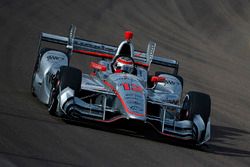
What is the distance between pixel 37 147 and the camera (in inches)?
410

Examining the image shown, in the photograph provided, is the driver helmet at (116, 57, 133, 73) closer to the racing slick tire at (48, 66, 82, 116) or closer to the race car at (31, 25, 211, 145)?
the race car at (31, 25, 211, 145)

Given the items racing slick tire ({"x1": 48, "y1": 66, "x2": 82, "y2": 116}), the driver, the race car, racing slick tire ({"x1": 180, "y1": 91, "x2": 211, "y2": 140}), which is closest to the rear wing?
the race car

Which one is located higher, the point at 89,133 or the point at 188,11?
the point at 188,11

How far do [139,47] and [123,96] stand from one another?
39.2 feet

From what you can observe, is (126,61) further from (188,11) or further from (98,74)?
(188,11)

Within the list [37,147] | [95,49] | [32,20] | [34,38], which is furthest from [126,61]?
[32,20]

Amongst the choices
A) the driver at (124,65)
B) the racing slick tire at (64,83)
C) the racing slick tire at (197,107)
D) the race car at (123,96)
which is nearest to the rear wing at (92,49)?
the race car at (123,96)

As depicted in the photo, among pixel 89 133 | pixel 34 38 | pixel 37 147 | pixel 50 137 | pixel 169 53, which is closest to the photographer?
pixel 37 147

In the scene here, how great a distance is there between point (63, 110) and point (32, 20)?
42.2ft

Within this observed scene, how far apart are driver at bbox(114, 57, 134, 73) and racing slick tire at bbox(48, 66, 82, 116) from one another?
1.22m

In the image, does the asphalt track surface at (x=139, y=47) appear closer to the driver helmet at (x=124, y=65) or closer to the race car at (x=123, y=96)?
the race car at (x=123, y=96)

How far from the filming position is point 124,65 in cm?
1420

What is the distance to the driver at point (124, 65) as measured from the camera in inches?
Result: 558

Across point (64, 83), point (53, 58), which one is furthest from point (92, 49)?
point (64, 83)
